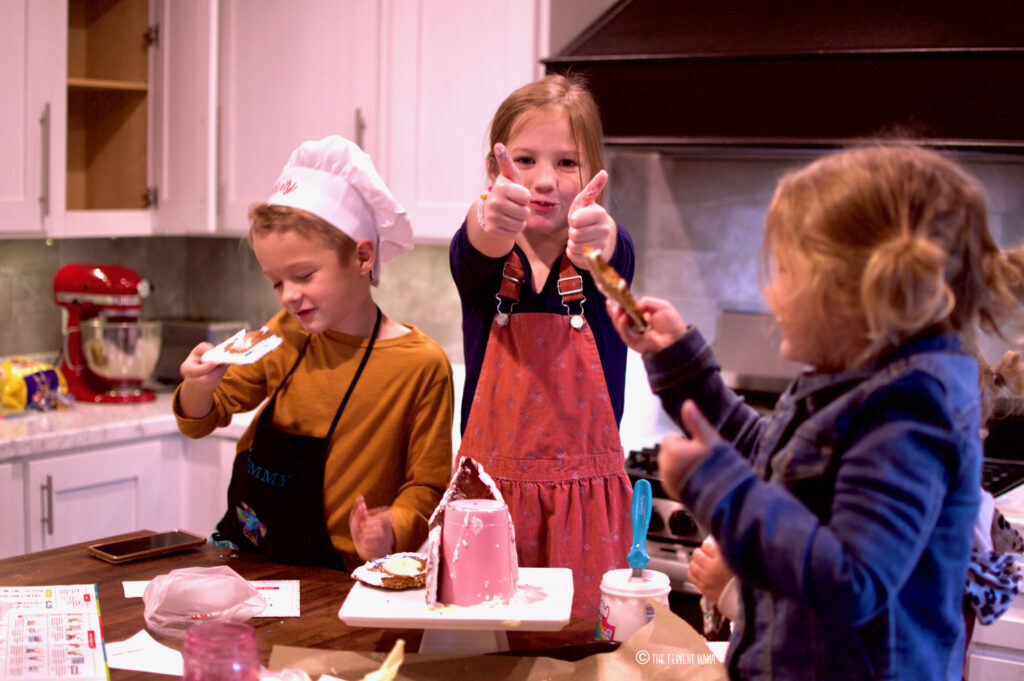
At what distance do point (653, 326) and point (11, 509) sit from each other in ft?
6.47

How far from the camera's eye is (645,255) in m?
2.82

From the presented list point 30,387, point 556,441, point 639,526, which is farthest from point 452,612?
point 30,387

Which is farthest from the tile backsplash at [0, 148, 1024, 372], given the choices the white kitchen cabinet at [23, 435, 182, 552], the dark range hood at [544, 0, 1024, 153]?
the white kitchen cabinet at [23, 435, 182, 552]

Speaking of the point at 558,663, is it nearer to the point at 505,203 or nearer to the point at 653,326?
the point at 653,326

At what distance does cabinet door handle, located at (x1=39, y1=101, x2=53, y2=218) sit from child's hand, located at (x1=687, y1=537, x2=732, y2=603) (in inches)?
90.4

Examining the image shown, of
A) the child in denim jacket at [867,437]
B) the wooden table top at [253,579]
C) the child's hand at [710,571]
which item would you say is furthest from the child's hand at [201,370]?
the child in denim jacket at [867,437]

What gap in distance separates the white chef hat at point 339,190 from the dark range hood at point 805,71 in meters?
0.83

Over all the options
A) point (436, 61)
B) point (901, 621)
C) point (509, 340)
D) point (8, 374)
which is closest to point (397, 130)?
point (436, 61)

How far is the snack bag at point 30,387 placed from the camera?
2.66 meters

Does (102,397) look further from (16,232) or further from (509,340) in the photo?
(509,340)

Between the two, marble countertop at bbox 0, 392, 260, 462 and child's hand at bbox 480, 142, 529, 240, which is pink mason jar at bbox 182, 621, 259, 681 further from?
Result: marble countertop at bbox 0, 392, 260, 462

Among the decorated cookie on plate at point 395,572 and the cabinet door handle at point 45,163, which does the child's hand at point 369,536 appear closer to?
the decorated cookie on plate at point 395,572

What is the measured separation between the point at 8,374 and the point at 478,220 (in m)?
1.76

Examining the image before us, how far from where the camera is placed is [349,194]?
1561 millimetres
